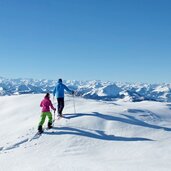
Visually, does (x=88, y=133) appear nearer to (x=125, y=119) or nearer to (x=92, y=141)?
(x=92, y=141)

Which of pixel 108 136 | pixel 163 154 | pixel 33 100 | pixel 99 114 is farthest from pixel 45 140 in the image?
pixel 33 100

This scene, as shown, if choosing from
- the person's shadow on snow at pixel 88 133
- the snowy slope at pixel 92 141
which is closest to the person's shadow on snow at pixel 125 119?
the snowy slope at pixel 92 141

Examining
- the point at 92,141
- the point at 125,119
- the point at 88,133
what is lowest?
the point at 92,141

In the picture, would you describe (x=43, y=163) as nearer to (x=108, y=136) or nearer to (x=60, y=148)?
(x=60, y=148)

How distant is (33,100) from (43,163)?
50.0 feet

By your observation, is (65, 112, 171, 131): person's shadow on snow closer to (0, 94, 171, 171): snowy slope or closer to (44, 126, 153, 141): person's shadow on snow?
(0, 94, 171, 171): snowy slope

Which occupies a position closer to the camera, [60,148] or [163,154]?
[163,154]

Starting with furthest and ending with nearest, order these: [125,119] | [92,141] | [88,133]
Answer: [125,119], [88,133], [92,141]

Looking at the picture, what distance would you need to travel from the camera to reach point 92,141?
16.7m

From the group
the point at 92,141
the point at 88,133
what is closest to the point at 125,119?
the point at 88,133

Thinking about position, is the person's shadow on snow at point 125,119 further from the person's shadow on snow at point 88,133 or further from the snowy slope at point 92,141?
the person's shadow on snow at point 88,133

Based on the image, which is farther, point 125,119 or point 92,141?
point 125,119

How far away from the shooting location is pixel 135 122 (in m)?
19.9

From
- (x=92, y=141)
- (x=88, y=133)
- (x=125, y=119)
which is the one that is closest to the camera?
(x=92, y=141)
